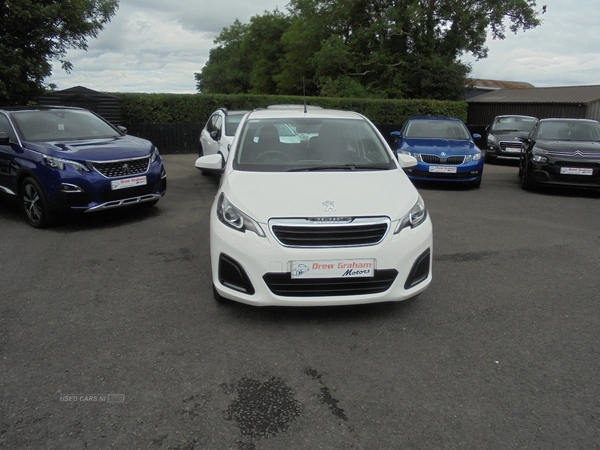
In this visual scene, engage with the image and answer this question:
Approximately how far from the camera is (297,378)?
318 centimetres

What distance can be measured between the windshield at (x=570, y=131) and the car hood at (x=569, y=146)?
1.33ft

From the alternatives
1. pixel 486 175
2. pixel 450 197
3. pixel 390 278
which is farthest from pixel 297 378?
pixel 486 175

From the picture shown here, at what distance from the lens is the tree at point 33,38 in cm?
1231

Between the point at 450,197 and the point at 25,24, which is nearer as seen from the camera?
the point at 450,197

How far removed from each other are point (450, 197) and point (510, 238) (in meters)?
3.50

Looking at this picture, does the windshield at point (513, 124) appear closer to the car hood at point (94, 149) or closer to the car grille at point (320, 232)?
the car hood at point (94, 149)

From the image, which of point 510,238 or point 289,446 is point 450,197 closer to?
point 510,238

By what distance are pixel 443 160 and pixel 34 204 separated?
7.65 metres

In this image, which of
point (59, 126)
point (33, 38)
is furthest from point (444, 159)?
point (33, 38)

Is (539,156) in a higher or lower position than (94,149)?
lower

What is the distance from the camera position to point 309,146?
5.02 metres

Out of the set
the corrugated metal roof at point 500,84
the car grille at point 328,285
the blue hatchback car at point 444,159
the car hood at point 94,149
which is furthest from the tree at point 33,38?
the corrugated metal roof at point 500,84

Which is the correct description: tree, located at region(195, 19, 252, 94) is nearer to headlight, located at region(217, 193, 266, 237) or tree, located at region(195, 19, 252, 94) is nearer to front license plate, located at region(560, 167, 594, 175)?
front license plate, located at region(560, 167, 594, 175)

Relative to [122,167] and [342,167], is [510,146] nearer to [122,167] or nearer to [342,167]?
[122,167]
